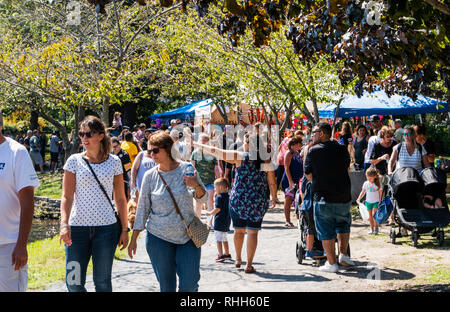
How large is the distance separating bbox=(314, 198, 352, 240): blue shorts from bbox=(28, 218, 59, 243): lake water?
920 cm

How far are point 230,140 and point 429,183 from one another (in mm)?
7678

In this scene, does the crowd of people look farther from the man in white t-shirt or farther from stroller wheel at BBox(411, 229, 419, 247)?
stroller wheel at BBox(411, 229, 419, 247)

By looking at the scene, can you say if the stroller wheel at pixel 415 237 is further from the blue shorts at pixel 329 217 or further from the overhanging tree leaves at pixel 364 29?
the overhanging tree leaves at pixel 364 29

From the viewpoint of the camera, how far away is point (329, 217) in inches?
309

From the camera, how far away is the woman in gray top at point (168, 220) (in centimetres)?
528

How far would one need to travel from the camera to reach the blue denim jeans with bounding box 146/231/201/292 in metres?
5.27

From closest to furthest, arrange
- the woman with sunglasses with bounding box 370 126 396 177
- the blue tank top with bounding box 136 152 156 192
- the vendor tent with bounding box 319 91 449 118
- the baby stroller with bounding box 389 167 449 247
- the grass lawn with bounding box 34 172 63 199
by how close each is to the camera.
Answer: the baby stroller with bounding box 389 167 449 247
the blue tank top with bounding box 136 152 156 192
the woman with sunglasses with bounding box 370 126 396 177
the vendor tent with bounding box 319 91 449 118
the grass lawn with bounding box 34 172 63 199

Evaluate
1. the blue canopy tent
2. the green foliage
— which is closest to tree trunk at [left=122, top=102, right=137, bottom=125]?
the blue canopy tent

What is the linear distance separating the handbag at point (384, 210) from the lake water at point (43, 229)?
8573mm

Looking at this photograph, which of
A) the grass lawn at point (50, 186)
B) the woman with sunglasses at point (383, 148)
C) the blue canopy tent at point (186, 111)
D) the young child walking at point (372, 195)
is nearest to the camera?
the young child walking at point (372, 195)

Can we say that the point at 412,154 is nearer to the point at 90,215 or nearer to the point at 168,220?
the point at 168,220

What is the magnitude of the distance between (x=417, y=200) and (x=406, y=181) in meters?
0.45

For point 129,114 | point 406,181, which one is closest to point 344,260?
point 406,181

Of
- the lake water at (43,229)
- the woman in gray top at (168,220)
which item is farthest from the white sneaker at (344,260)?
the lake water at (43,229)
